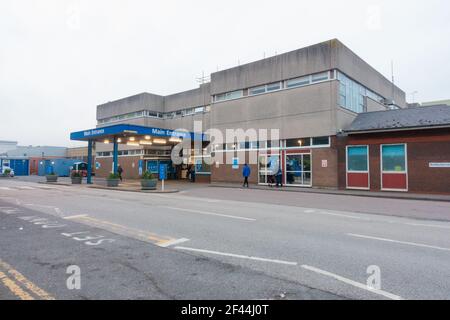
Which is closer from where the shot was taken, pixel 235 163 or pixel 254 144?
pixel 254 144

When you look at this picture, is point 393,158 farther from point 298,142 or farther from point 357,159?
point 298,142

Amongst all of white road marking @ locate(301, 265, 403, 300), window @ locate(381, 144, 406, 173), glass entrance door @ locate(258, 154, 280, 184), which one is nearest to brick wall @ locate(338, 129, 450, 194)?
window @ locate(381, 144, 406, 173)

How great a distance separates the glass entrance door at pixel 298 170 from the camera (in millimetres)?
22484

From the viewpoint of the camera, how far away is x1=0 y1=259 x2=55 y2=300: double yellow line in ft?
12.1

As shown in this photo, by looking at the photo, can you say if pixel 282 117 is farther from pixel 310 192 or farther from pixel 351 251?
pixel 351 251

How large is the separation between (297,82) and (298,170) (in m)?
7.19

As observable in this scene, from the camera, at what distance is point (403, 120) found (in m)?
19.6

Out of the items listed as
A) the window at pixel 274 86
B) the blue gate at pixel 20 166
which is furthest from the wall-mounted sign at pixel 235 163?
the blue gate at pixel 20 166

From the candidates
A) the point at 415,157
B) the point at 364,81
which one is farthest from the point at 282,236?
the point at 364,81

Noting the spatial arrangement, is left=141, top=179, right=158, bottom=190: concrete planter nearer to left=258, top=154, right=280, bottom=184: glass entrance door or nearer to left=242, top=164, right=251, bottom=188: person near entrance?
left=242, top=164, right=251, bottom=188: person near entrance

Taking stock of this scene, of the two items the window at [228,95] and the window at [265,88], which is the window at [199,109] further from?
the window at [265,88]

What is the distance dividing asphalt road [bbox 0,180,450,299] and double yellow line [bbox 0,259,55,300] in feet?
0.18

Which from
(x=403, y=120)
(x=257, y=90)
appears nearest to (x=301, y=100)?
(x=257, y=90)

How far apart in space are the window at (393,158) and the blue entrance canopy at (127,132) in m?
16.8
